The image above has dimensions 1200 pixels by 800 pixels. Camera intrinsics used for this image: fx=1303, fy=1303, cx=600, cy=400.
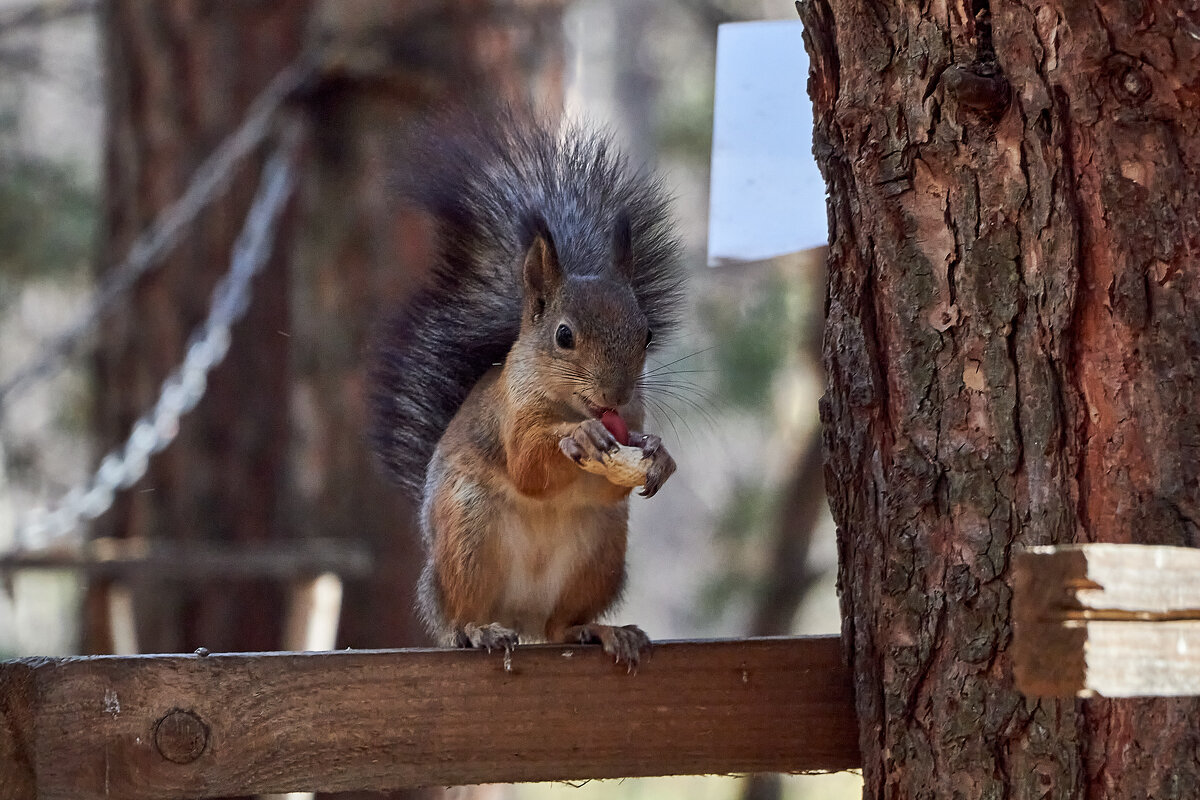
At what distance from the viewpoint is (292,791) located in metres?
1.41

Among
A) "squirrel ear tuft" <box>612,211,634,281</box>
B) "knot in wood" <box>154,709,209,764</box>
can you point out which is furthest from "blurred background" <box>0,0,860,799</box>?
"knot in wood" <box>154,709,209,764</box>

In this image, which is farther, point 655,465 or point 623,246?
point 623,246

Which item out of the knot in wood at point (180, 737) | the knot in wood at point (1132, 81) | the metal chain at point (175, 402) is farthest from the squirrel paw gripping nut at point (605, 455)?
the metal chain at point (175, 402)

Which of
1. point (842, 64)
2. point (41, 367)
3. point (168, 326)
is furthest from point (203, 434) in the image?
point (842, 64)

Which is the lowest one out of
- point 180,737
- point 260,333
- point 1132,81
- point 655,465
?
point 180,737

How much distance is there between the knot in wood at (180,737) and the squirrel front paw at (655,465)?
0.60 meters

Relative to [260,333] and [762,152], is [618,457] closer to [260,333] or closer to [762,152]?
[762,152]

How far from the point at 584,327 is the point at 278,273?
2.09 metres

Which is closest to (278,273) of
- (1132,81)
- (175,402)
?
(175,402)

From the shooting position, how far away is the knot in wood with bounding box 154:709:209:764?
4.51ft

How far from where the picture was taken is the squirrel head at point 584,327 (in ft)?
6.06

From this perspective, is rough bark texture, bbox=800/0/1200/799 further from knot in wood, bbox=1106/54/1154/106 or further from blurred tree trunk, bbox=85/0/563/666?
blurred tree trunk, bbox=85/0/563/666

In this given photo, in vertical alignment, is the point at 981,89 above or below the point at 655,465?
above

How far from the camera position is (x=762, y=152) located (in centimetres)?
188
